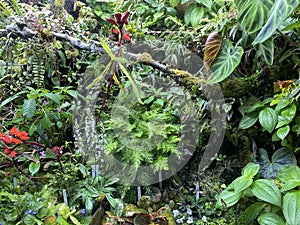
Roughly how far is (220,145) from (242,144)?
0.10 metres

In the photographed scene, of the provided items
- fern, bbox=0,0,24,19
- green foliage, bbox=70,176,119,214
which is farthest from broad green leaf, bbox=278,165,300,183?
fern, bbox=0,0,24,19

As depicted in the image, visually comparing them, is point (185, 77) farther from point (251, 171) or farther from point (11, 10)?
point (11, 10)

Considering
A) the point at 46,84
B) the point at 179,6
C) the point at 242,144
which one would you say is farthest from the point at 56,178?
the point at 179,6

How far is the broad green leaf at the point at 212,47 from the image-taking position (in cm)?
122

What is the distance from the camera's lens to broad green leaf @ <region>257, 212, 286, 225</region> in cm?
89

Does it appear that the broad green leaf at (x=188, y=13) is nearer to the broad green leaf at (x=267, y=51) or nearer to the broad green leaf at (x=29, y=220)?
the broad green leaf at (x=267, y=51)

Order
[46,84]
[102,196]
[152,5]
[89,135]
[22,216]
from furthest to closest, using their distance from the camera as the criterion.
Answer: [152,5] → [46,84] → [89,135] → [102,196] → [22,216]

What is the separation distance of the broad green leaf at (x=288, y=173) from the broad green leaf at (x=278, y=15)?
0.43 m

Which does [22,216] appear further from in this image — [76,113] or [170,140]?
[170,140]

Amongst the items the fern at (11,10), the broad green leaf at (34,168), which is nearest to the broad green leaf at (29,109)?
the broad green leaf at (34,168)

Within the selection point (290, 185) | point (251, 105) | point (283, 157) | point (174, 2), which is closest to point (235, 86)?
point (251, 105)

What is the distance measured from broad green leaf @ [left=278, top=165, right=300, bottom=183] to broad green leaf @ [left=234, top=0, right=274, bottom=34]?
1.58 feet

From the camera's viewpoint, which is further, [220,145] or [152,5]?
[152,5]

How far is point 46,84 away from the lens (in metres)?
1.52
